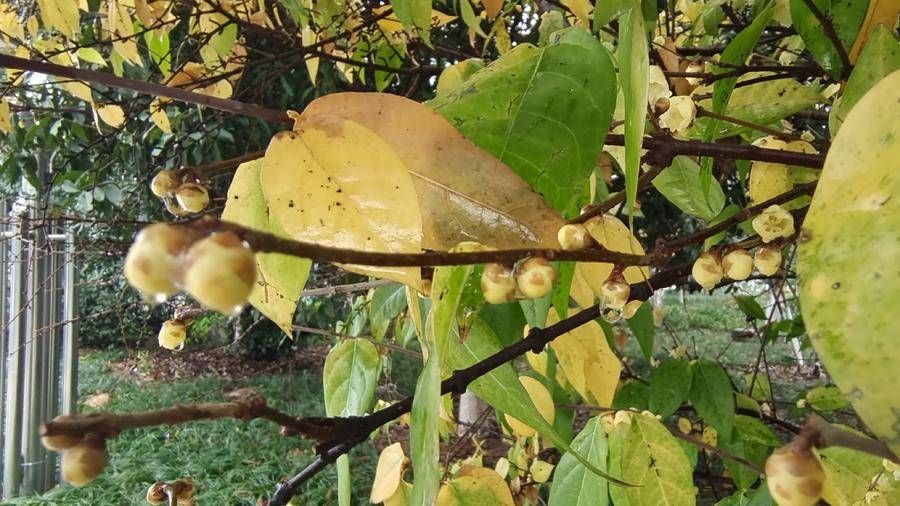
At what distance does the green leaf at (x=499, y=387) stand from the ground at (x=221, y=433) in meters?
0.56

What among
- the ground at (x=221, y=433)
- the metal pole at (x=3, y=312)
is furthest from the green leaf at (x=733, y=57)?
the metal pole at (x=3, y=312)

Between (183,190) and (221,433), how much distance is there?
2.71 meters

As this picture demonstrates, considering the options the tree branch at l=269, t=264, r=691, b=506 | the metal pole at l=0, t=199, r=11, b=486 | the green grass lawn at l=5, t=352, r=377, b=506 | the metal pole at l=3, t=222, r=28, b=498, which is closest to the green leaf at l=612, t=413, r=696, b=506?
the tree branch at l=269, t=264, r=691, b=506

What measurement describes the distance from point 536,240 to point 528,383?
1.27ft

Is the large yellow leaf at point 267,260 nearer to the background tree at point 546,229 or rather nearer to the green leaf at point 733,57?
the background tree at point 546,229

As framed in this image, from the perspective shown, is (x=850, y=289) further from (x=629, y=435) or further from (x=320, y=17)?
(x=320, y=17)

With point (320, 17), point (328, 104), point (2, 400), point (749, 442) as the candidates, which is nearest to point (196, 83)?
point (320, 17)

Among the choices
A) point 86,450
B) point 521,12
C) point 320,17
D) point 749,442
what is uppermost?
point 521,12

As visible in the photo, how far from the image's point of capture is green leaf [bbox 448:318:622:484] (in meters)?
0.33

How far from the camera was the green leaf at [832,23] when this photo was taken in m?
0.47

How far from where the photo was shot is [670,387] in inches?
35.0

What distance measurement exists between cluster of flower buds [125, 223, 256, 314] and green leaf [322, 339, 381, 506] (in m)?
0.44

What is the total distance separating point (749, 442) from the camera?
3.08ft

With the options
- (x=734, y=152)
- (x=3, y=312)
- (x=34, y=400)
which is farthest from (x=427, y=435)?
(x=34, y=400)
